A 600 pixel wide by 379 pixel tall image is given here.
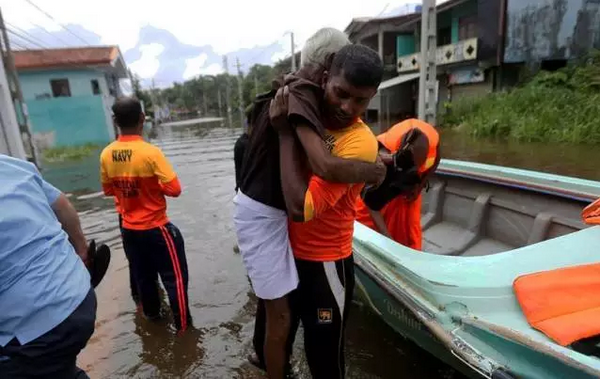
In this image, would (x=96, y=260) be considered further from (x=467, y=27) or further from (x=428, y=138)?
(x=467, y=27)

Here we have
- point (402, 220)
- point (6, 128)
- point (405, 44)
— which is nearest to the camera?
point (402, 220)

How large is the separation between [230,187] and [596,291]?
7.81 m

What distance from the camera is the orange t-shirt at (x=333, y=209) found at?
1414mm

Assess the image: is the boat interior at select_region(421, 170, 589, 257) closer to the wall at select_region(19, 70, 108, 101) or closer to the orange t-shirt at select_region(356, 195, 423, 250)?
the orange t-shirt at select_region(356, 195, 423, 250)

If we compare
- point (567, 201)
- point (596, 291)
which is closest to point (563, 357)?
point (596, 291)

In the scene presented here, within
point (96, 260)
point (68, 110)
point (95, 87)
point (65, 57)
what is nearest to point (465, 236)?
point (96, 260)

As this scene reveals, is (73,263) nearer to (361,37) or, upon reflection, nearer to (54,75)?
(54,75)

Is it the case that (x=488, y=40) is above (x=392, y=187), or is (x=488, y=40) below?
above

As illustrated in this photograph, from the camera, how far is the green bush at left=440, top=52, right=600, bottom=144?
1074 cm

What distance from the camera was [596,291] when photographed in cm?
170

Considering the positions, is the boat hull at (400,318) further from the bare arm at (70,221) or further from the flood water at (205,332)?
the bare arm at (70,221)

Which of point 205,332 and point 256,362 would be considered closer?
point 256,362

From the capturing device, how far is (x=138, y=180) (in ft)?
8.96

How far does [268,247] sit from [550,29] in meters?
15.9
